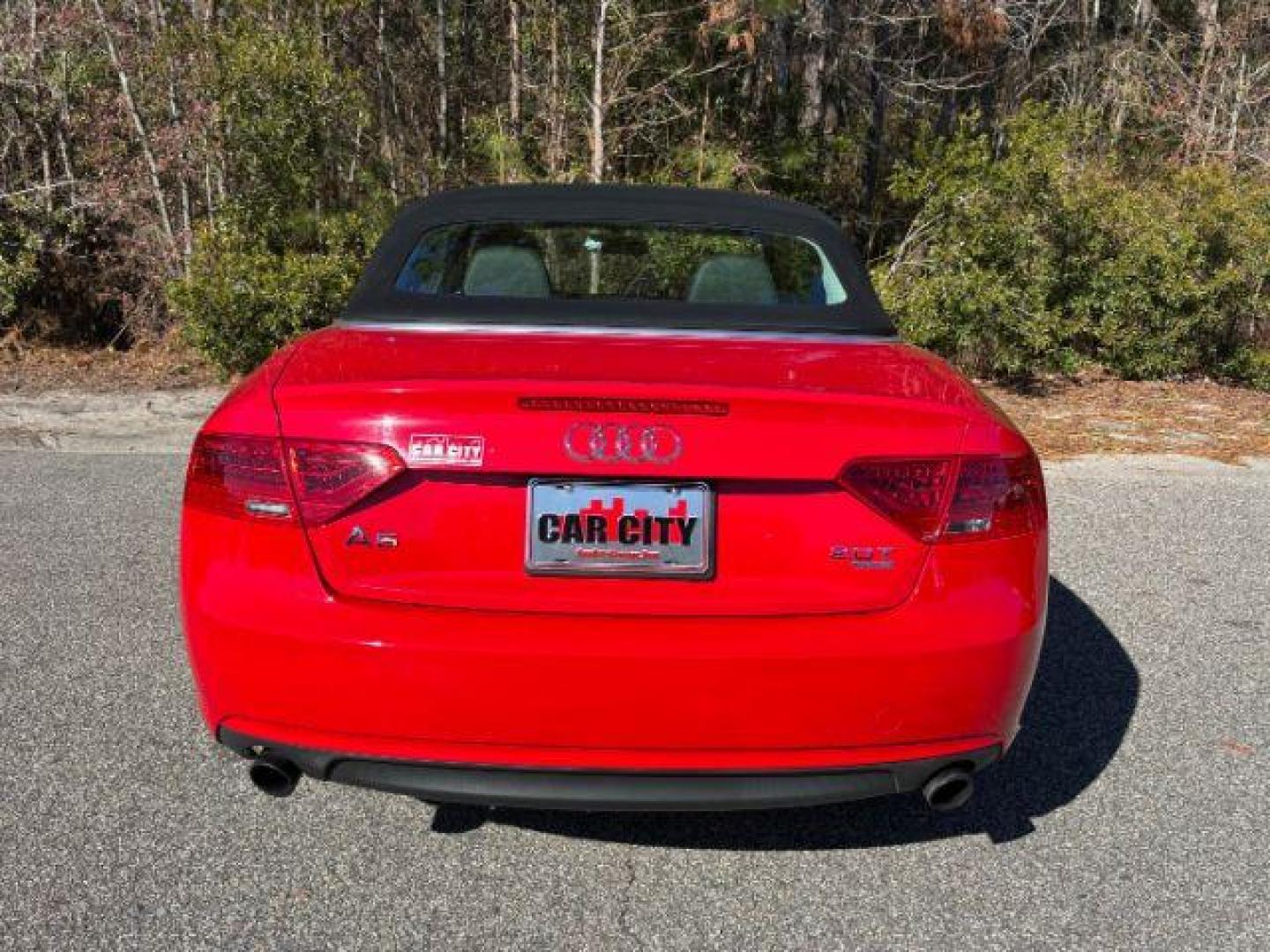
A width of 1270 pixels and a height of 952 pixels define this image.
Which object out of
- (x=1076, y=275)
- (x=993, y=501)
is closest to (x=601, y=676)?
(x=993, y=501)

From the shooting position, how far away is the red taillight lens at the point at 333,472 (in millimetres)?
2121

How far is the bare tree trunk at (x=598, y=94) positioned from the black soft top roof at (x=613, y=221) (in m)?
7.05

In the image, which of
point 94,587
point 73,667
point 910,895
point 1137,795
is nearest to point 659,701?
point 910,895

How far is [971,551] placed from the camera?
7.25 ft

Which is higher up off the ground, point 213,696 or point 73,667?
point 213,696

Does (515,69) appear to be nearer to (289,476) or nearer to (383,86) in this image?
(383,86)

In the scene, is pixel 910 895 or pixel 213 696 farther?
pixel 910 895

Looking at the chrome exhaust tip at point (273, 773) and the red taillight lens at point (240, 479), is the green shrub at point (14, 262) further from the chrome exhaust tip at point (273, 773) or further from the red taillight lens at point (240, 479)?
the chrome exhaust tip at point (273, 773)

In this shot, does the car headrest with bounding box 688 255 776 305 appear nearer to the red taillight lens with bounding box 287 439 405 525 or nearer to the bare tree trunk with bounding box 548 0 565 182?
the red taillight lens with bounding box 287 439 405 525

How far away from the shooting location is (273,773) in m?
2.30

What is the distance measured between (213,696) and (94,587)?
8.11 feet

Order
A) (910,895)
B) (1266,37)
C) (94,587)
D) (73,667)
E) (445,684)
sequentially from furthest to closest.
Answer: (1266,37) < (94,587) < (73,667) < (910,895) < (445,684)

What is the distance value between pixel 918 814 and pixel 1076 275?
737 cm

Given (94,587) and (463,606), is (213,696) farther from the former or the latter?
(94,587)
